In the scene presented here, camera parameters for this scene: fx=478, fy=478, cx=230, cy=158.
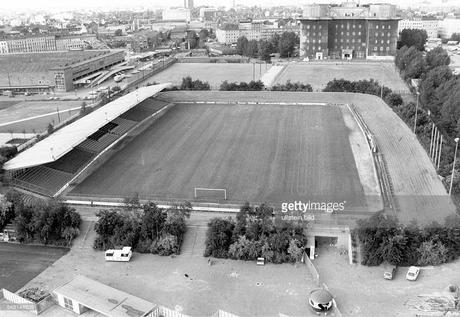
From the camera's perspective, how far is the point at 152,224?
1766cm

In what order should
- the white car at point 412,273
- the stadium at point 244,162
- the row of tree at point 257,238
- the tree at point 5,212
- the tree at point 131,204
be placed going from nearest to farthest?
the white car at point 412,273 → the row of tree at point 257,238 → the tree at point 131,204 → the tree at point 5,212 → the stadium at point 244,162

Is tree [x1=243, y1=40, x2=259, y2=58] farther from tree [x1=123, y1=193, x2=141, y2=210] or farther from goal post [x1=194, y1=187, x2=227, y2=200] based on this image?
tree [x1=123, y1=193, x2=141, y2=210]

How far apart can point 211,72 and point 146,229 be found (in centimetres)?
4567

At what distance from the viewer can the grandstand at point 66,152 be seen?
71.4 feet

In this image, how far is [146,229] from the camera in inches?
697

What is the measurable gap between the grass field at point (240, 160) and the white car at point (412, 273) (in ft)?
14.5

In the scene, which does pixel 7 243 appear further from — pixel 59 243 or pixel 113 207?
pixel 113 207

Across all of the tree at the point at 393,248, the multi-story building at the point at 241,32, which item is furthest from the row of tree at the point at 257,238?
the multi-story building at the point at 241,32

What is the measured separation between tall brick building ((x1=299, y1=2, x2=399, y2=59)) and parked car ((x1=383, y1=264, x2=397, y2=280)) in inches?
2227

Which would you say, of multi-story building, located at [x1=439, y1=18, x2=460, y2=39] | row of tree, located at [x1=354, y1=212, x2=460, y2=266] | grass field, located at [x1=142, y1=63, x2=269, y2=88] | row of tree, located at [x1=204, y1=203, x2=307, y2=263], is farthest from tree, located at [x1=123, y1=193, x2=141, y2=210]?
multi-story building, located at [x1=439, y1=18, x2=460, y2=39]

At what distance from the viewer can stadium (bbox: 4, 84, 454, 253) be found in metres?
20.3

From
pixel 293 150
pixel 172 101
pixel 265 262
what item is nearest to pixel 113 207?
pixel 265 262

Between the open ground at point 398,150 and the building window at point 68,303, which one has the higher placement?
the open ground at point 398,150

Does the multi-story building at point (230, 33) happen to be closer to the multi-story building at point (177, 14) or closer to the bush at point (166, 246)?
the bush at point (166, 246)
